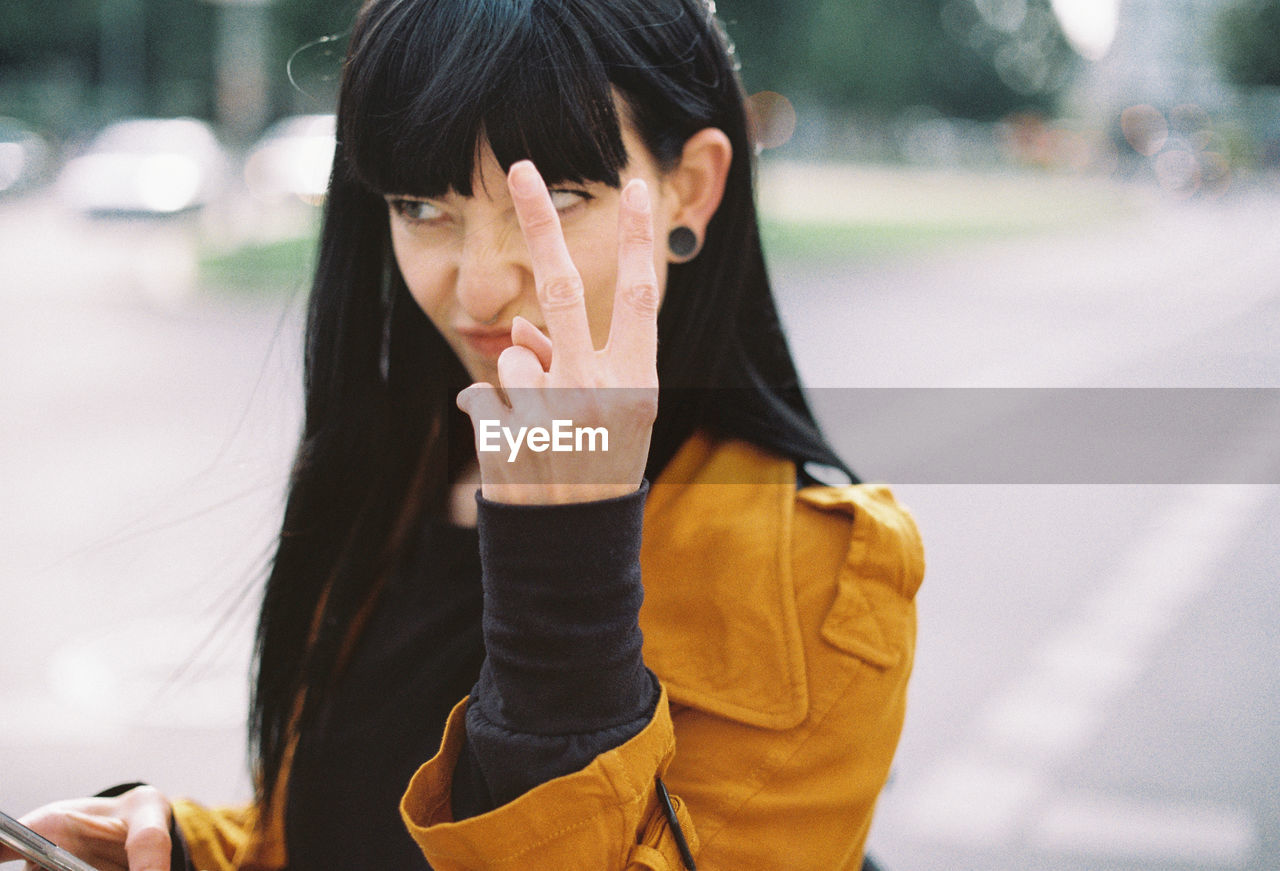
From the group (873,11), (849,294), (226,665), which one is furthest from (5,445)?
(873,11)

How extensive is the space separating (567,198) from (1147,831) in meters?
2.67

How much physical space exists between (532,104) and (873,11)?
130ft

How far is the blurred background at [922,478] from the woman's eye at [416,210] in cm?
31

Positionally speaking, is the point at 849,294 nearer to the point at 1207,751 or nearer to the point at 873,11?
the point at 1207,751

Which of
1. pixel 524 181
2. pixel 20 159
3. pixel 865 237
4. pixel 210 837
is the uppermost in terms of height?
pixel 524 181

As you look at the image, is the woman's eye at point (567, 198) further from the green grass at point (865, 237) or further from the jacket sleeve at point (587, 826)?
the green grass at point (865, 237)

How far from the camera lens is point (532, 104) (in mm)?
1178

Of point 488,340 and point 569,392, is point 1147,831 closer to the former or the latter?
point 488,340

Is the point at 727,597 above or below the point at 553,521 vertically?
below

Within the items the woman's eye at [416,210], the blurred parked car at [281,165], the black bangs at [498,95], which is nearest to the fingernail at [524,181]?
the black bangs at [498,95]

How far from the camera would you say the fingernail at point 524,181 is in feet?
3.32

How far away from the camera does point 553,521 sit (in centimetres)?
96

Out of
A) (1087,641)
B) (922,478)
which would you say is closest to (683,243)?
(1087,641)

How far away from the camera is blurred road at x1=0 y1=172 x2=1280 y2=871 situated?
3.15 metres
